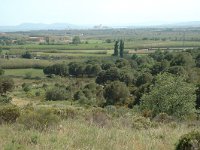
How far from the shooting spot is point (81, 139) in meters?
8.86

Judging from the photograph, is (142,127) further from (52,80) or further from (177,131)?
(52,80)

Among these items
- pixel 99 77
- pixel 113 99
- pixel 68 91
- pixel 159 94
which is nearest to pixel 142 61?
pixel 99 77

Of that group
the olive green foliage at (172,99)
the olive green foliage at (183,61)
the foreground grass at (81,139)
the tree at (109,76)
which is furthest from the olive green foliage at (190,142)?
the tree at (109,76)

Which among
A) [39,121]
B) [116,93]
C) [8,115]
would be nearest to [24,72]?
[116,93]

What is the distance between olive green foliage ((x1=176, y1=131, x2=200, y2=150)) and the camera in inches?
306

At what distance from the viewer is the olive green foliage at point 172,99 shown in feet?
103

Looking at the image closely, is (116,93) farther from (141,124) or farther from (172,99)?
(141,124)

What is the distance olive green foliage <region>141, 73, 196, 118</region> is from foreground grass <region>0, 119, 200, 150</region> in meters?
20.9

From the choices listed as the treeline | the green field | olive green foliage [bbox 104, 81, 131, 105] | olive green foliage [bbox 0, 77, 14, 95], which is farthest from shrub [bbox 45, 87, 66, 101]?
the green field

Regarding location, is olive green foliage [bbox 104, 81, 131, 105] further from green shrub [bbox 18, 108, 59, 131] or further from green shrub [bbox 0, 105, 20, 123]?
green shrub [bbox 18, 108, 59, 131]

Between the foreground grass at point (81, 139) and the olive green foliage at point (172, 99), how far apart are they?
2094cm

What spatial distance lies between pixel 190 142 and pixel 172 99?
2460 cm

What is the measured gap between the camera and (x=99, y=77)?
87188mm

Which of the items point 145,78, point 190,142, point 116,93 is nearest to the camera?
point 190,142
